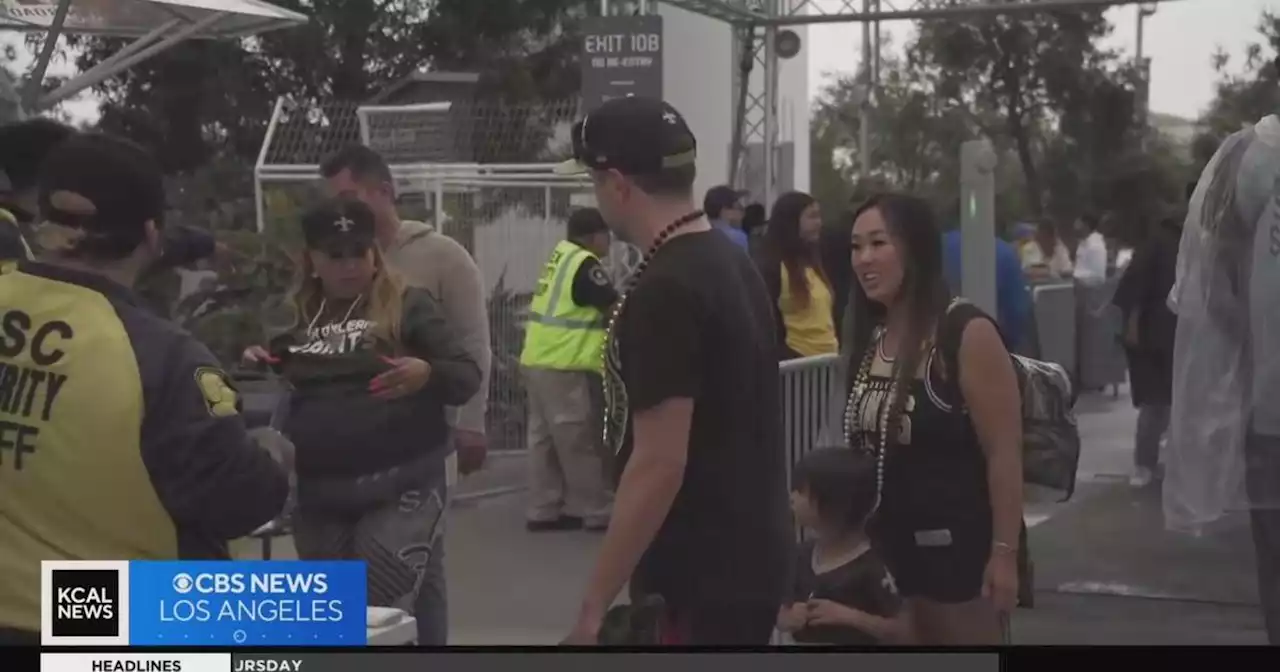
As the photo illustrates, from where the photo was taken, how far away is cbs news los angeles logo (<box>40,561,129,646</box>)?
7.65 feet

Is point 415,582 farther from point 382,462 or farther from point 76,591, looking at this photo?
point 76,591

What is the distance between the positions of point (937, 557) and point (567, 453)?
1.99ft

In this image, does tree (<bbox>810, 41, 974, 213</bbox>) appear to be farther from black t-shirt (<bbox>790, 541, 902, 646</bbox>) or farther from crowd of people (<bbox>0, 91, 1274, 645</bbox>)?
black t-shirt (<bbox>790, 541, 902, 646</bbox>)

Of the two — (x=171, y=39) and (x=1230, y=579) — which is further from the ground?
(x=171, y=39)

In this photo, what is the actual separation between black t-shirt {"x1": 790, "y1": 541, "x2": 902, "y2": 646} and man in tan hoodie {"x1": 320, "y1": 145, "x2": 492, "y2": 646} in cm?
54

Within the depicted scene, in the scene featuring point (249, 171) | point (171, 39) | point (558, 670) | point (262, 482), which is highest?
point (171, 39)

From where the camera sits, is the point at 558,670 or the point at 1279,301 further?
the point at 558,670

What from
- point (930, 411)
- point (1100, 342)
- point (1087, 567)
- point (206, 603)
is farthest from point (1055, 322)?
point (206, 603)

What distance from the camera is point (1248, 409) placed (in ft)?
7.29

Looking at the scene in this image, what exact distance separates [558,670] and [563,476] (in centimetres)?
34

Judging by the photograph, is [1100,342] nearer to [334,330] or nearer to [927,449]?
[927,449]

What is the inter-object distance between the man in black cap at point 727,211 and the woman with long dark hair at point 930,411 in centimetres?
18

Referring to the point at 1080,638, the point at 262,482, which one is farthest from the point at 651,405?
the point at 1080,638

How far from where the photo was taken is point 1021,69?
2271 millimetres
